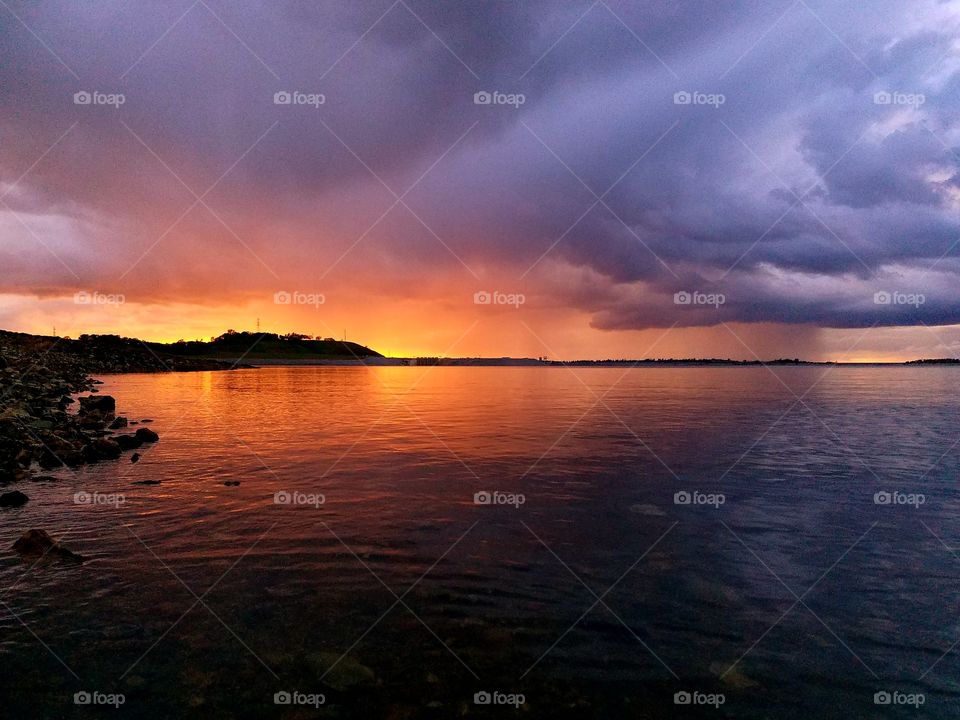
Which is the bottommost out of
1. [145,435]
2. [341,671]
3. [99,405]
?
[341,671]

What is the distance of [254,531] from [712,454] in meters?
20.4

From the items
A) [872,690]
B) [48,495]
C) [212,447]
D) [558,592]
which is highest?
[212,447]

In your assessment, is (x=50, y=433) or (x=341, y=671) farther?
(x=50, y=433)

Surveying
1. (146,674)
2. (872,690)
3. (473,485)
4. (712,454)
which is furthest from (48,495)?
(712,454)

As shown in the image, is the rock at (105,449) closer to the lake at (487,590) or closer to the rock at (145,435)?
the lake at (487,590)

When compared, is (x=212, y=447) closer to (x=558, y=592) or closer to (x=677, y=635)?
(x=558, y=592)

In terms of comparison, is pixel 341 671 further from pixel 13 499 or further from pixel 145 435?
pixel 145 435

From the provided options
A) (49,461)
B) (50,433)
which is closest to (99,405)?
(50,433)

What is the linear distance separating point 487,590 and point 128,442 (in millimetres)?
23668

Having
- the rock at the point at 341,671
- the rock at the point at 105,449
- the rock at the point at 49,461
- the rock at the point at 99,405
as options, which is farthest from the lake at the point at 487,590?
the rock at the point at 99,405

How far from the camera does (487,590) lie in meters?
10.5

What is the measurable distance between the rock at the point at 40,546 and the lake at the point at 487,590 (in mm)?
328

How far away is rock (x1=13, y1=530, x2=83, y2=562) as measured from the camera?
1168 centimetres

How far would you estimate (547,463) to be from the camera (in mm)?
22656
